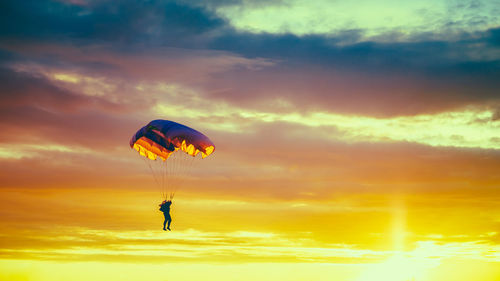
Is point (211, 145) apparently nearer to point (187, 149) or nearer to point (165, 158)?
point (187, 149)

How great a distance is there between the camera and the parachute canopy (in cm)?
5059

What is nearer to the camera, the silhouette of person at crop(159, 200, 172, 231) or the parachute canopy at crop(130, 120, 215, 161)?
the parachute canopy at crop(130, 120, 215, 161)

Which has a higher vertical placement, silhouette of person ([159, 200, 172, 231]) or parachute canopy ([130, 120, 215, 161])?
parachute canopy ([130, 120, 215, 161])

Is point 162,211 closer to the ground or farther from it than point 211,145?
closer to the ground

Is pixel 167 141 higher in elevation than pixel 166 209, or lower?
higher

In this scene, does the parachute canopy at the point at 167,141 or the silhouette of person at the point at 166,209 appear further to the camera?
the silhouette of person at the point at 166,209

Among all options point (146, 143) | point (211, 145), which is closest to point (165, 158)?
point (146, 143)

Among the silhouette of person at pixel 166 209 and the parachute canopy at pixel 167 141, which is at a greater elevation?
the parachute canopy at pixel 167 141

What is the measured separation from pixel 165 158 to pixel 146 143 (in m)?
2.06

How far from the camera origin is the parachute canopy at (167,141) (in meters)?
50.6

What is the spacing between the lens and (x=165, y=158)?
181ft

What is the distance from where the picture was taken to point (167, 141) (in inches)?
2117

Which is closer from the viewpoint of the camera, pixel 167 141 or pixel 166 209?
pixel 166 209

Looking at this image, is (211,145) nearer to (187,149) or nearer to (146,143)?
(187,149)
